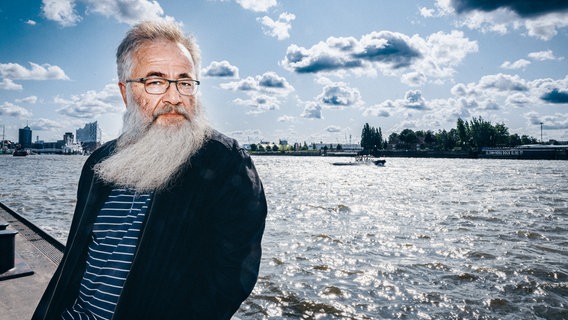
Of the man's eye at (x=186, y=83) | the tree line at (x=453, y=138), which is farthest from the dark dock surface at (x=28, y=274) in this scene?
the tree line at (x=453, y=138)

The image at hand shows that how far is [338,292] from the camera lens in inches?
279

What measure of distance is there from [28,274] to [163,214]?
15.6ft

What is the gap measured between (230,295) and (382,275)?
728 cm

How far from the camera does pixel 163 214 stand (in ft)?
5.07

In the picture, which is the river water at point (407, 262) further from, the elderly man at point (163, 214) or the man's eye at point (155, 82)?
the man's eye at point (155, 82)

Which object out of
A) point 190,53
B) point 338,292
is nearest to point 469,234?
point 338,292

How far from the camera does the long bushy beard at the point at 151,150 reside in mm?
1652

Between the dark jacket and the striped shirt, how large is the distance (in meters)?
0.11

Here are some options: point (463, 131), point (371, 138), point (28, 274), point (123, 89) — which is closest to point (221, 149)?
point (123, 89)

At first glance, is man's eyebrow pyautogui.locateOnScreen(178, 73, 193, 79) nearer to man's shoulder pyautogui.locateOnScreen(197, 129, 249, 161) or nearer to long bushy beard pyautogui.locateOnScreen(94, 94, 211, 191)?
long bushy beard pyautogui.locateOnScreen(94, 94, 211, 191)

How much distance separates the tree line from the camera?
374 feet

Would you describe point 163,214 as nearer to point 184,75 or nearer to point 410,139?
point 184,75

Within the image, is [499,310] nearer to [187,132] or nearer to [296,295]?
[296,295]

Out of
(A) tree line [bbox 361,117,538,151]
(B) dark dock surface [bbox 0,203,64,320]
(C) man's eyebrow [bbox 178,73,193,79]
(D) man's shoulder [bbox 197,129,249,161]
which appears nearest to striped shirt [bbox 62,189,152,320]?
(D) man's shoulder [bbox 197,129,249,161]
